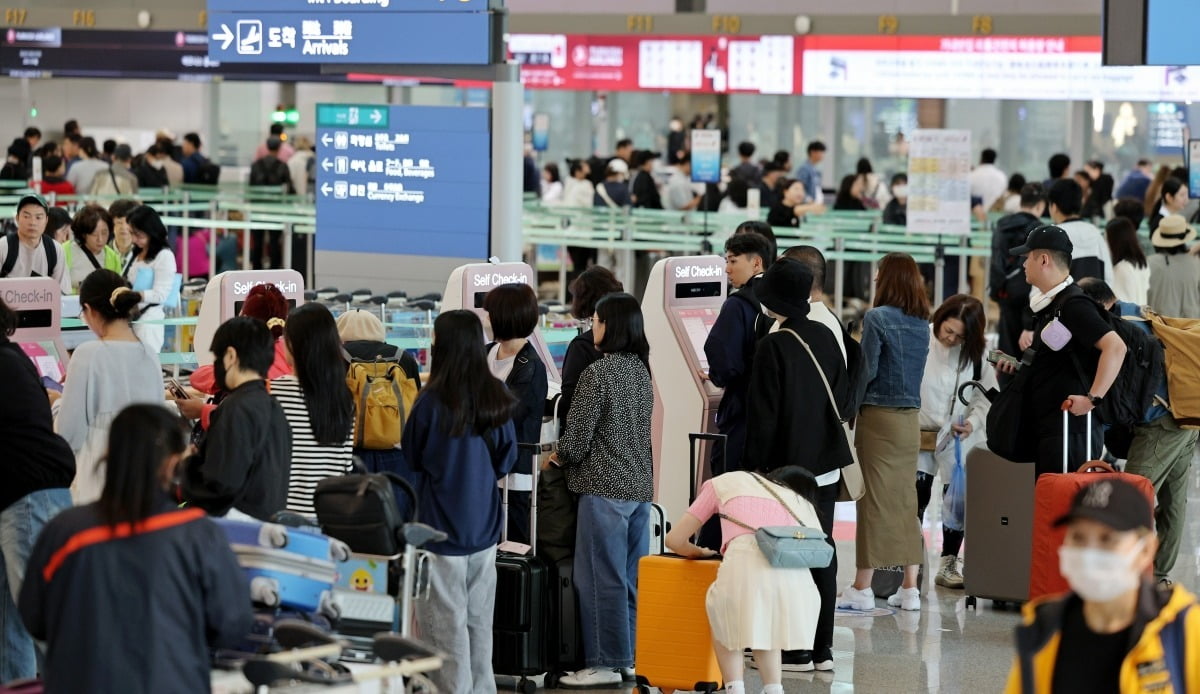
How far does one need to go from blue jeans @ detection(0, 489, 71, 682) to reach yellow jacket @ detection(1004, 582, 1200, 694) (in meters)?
3.05

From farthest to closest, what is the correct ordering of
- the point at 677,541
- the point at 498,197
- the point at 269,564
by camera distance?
the point at 498,197, the point at 677,541, the point at 269,564

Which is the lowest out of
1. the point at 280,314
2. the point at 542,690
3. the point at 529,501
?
the point at 542,690

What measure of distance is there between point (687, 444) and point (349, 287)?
280 centimetres

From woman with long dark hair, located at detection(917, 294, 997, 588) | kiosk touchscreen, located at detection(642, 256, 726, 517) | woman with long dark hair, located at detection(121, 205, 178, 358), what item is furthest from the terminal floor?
woman with long dark hair, located at detection(121, 205, 178, 358)

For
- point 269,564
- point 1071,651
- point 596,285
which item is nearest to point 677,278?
point 596,285

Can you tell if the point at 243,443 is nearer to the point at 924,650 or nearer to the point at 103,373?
the point at 103,373

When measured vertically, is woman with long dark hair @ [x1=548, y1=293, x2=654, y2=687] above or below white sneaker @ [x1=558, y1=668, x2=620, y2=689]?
above

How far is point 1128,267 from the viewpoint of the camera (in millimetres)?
10938

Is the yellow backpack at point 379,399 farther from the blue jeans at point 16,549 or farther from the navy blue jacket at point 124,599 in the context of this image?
the navy blue jacket at point 124,599

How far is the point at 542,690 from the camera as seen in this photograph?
6473 millimetres

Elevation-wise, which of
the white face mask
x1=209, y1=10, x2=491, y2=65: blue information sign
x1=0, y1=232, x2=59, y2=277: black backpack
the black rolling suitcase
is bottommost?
the black rolling suitcase

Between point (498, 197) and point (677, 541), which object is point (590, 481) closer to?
point (677, 541)

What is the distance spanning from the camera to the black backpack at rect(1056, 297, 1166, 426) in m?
7.14

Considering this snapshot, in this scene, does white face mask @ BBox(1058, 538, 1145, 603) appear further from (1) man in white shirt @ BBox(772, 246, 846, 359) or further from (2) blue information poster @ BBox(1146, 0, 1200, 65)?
(2) blue information poster @ BBox(1146, 0, 1200, 65)
